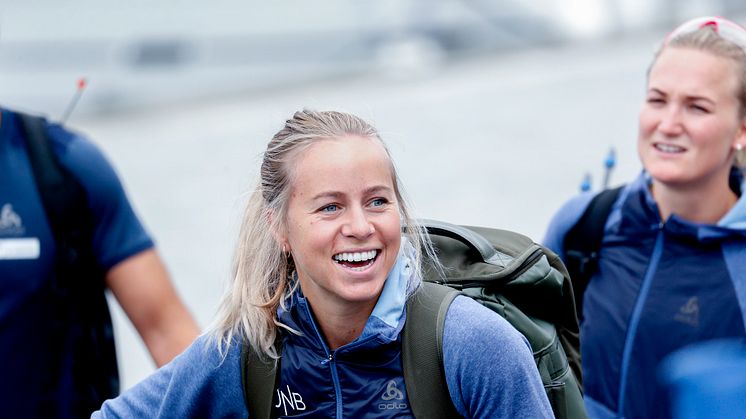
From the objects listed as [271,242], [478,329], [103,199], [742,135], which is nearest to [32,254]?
[103,199]

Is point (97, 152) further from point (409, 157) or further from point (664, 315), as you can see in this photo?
point (409, 157)

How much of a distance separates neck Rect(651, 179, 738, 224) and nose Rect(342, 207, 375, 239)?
1203 millimetres

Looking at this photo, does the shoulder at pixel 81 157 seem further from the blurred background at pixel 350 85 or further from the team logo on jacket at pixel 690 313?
the blurred background at pixel 350 85

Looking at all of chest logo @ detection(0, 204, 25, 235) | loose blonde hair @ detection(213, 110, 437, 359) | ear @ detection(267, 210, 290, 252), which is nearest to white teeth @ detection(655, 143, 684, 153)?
loose blonde hair @ detection(213, 110, 437, 359)

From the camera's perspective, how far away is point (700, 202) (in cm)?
334

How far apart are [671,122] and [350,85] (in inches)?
383

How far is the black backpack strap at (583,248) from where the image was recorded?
11.1 feet

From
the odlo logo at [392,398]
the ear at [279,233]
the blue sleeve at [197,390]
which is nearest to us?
the odlo logo at [392,398]

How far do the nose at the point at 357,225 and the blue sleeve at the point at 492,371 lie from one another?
0.25 m

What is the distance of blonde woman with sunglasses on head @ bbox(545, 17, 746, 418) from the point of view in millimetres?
3217

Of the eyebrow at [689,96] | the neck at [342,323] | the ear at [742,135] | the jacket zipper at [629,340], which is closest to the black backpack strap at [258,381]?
the neck at [342,323]

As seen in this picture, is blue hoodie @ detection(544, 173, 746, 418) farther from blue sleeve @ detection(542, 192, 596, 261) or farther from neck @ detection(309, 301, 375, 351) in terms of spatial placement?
neck @ detection(309, 301, 375, 351)

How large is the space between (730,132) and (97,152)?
1.64 metres

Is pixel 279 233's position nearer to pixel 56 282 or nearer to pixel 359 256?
pixel 359 256
